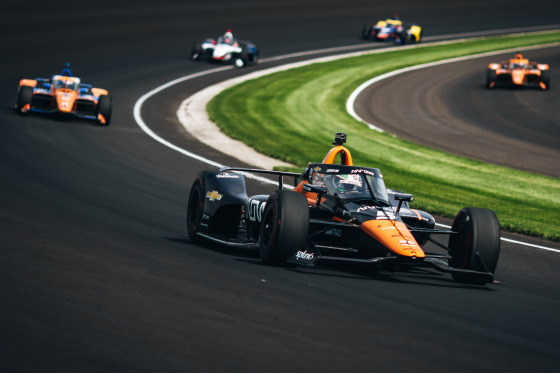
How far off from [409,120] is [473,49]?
2146 centimetres

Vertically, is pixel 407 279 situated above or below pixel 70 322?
below

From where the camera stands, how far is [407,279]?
1201 centimetres

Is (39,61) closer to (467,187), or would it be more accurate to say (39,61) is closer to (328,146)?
(328,146)

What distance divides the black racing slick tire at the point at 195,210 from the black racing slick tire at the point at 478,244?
4121mm

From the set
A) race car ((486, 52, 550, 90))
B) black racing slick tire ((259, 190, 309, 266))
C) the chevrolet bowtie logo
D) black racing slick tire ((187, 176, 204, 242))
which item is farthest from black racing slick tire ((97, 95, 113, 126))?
race car ((486, 52, 550, 90))

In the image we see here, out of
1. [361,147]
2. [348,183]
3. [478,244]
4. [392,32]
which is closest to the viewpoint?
[478,244]

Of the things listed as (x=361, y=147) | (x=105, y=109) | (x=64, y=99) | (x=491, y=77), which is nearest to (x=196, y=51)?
(x=491, y=77)

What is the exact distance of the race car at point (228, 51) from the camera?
43719 millimetres

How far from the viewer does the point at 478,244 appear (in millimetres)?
12031

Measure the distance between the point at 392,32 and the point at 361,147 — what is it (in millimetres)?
29458

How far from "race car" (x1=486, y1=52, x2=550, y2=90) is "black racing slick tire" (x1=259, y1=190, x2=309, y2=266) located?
→ 29.8 m

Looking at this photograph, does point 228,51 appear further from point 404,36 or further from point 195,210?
point 195,210

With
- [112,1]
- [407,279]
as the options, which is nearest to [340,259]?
[407,279]

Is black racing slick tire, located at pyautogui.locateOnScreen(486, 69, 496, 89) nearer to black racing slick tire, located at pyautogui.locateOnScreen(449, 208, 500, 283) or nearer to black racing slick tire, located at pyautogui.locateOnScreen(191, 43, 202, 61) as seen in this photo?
black racing slick tire, located at pyautogui.locateOnScreen(191, 43, 202, 61)
